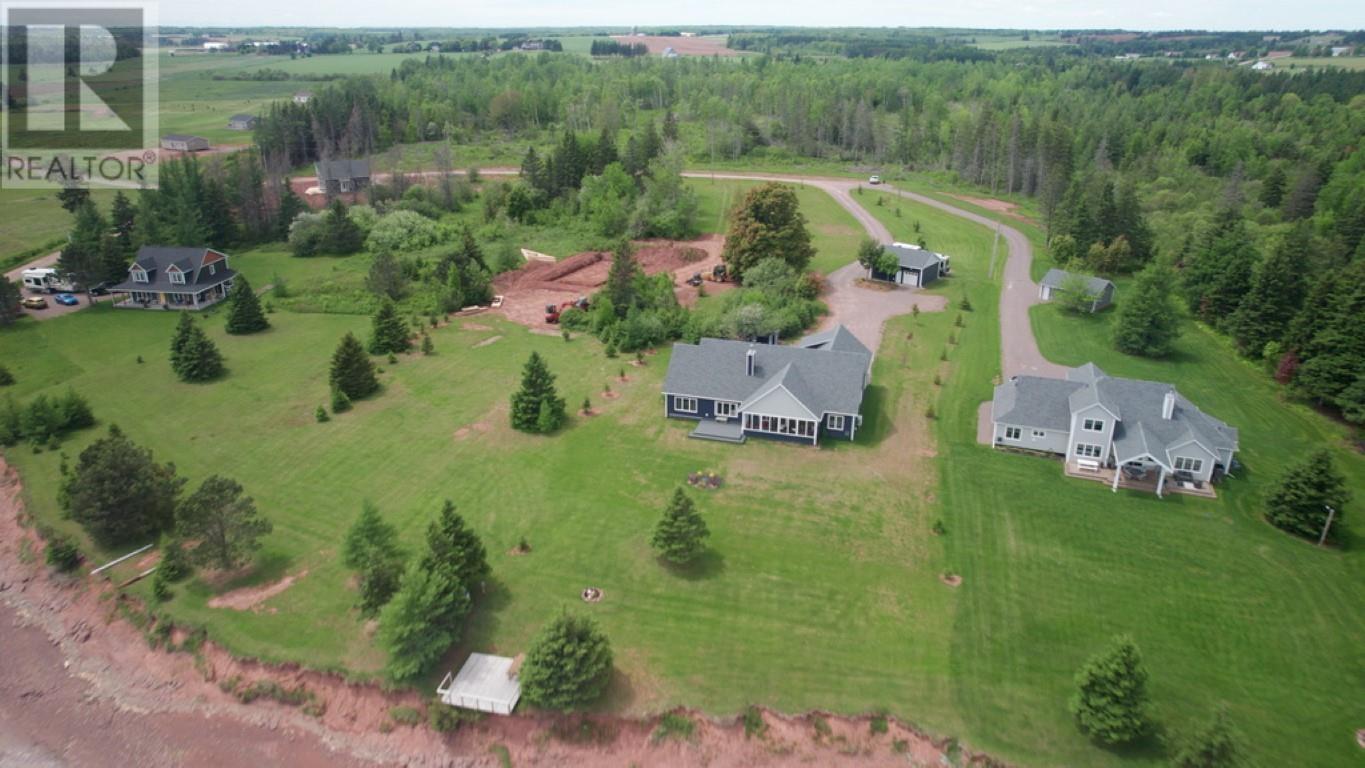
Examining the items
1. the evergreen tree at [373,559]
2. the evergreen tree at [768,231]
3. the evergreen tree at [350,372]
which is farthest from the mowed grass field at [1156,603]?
the evergreen tree at [350,372]

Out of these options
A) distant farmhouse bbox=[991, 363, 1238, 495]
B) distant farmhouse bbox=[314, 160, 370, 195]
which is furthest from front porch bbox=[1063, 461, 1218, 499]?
distant farmhouse bbox=[314, 160, 370, 195]

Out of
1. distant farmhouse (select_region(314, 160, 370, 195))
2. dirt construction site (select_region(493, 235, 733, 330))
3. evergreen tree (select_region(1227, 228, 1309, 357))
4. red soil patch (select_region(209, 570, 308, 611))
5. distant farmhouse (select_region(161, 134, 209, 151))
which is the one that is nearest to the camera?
red soil patch (select_region(209, 570, 308, 611))

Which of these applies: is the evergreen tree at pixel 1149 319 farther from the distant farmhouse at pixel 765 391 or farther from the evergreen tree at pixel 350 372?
the evergreen tree at pixel 350 372

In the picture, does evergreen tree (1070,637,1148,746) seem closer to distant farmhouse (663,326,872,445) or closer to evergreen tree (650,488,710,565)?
evergreen tree (650,488,710,565)

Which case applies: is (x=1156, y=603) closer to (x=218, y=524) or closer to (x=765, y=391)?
(x=765, y=391)

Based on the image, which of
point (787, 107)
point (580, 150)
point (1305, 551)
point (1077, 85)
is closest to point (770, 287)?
point (1305, 551)

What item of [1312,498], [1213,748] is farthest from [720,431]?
[1312,498]
